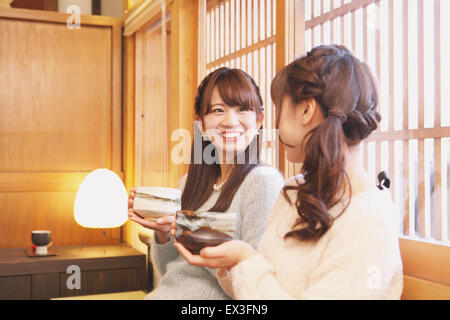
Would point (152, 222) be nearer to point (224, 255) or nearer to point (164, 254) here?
point (164, 254)

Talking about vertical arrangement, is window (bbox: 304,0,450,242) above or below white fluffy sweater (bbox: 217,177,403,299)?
above

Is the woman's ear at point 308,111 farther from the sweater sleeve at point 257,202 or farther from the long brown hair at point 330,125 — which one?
the sweater sleeve at point 257,202

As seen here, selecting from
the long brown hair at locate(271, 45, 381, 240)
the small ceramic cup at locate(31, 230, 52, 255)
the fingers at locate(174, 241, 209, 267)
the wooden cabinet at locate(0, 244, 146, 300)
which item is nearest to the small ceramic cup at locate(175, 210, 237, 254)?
the fingers at locate(174, 241, 209, 267)

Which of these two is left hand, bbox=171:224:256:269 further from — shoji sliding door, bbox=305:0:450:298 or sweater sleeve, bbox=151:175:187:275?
sweater sleeve, bbox=151:175:187:275

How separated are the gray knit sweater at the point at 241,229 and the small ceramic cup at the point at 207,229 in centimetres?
31

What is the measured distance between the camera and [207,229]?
0.98m

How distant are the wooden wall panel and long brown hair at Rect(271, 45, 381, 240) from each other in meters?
2.76

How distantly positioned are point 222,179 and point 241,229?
0.27m

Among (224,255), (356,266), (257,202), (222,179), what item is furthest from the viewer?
(222,179)

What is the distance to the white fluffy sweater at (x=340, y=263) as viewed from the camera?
33.6 inches

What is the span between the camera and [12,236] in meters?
3.34

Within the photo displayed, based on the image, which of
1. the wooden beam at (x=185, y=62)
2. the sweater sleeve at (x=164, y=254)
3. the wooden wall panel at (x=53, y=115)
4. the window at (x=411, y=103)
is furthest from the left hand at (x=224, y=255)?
the wooden wall panel at (x=53, y=115)

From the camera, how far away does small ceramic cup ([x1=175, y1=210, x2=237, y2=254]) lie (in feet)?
3.19

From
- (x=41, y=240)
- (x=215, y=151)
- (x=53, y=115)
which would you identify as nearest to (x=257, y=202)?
(x=215, y=151)
